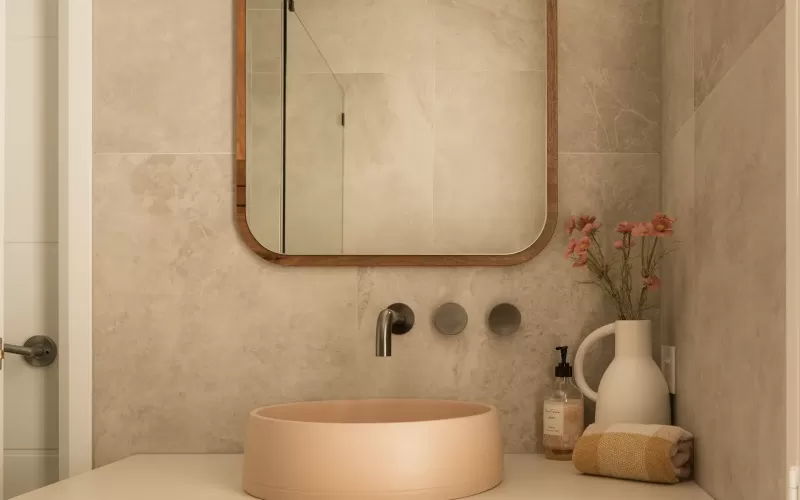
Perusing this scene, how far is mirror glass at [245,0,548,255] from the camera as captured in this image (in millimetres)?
1652

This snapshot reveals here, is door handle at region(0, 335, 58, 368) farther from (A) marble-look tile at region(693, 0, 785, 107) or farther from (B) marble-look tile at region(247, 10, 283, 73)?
(A) marble-look tile at region(693, 0, 785, 107)

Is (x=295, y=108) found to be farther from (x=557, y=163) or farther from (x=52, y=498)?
(x=52, y=498)

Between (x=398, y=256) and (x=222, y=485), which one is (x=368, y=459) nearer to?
(x=222, y=485)

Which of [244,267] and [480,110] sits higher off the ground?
[480,110]

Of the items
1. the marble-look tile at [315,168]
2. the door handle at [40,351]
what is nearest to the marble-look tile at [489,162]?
the marble-look tile at [315,168]

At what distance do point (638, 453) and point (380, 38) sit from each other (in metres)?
0.91

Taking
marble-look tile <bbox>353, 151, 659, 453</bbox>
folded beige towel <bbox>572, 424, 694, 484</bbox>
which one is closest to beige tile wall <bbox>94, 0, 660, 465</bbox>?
marble-look tile <bbox>353, 151, 659, 453</bbox>

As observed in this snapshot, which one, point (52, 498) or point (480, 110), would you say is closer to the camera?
point (52, 498)

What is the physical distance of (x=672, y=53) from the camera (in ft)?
5.06

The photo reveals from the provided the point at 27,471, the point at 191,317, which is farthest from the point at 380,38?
the point at 27,471

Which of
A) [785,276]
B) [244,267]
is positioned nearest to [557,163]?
[244,267]

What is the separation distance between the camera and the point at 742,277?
105cm

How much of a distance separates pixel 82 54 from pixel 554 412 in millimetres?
1164

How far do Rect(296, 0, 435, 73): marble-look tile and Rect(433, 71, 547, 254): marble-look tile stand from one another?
0.08m
